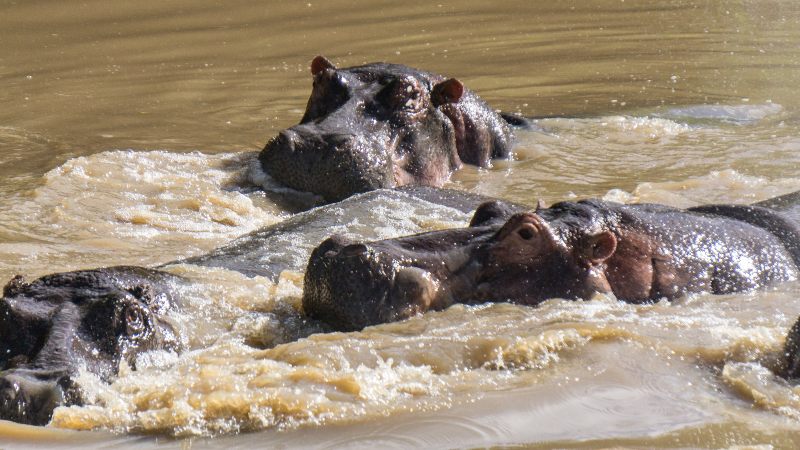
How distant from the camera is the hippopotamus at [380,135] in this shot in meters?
7.51

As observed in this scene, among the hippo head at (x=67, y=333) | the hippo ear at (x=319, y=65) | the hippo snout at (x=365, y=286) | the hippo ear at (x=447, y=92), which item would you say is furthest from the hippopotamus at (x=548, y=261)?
the hippo ear at (x=319, y=65)

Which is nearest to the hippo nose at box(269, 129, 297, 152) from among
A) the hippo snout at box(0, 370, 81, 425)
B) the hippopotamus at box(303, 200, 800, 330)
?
the hippopotamus at box(303, 200, 800, 330)

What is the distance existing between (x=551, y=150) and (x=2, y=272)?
13.9ft

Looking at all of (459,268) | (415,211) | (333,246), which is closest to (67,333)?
(333,246)

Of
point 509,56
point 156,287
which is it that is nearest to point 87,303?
point 156,287

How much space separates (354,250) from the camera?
4.55 meters

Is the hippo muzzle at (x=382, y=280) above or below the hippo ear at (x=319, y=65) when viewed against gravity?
below

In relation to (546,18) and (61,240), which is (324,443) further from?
(546,18)

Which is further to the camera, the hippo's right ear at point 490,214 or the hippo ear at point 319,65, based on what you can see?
the hippo ear at point 319,65

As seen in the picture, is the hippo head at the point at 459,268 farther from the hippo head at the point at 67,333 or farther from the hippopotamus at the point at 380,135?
the hippopotamus at the point at 380,135

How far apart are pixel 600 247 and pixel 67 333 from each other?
6.35 ft

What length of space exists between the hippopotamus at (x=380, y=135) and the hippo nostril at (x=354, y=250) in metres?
2.88

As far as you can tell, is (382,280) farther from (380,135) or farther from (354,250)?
(380,135)

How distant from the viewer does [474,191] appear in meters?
8.16
